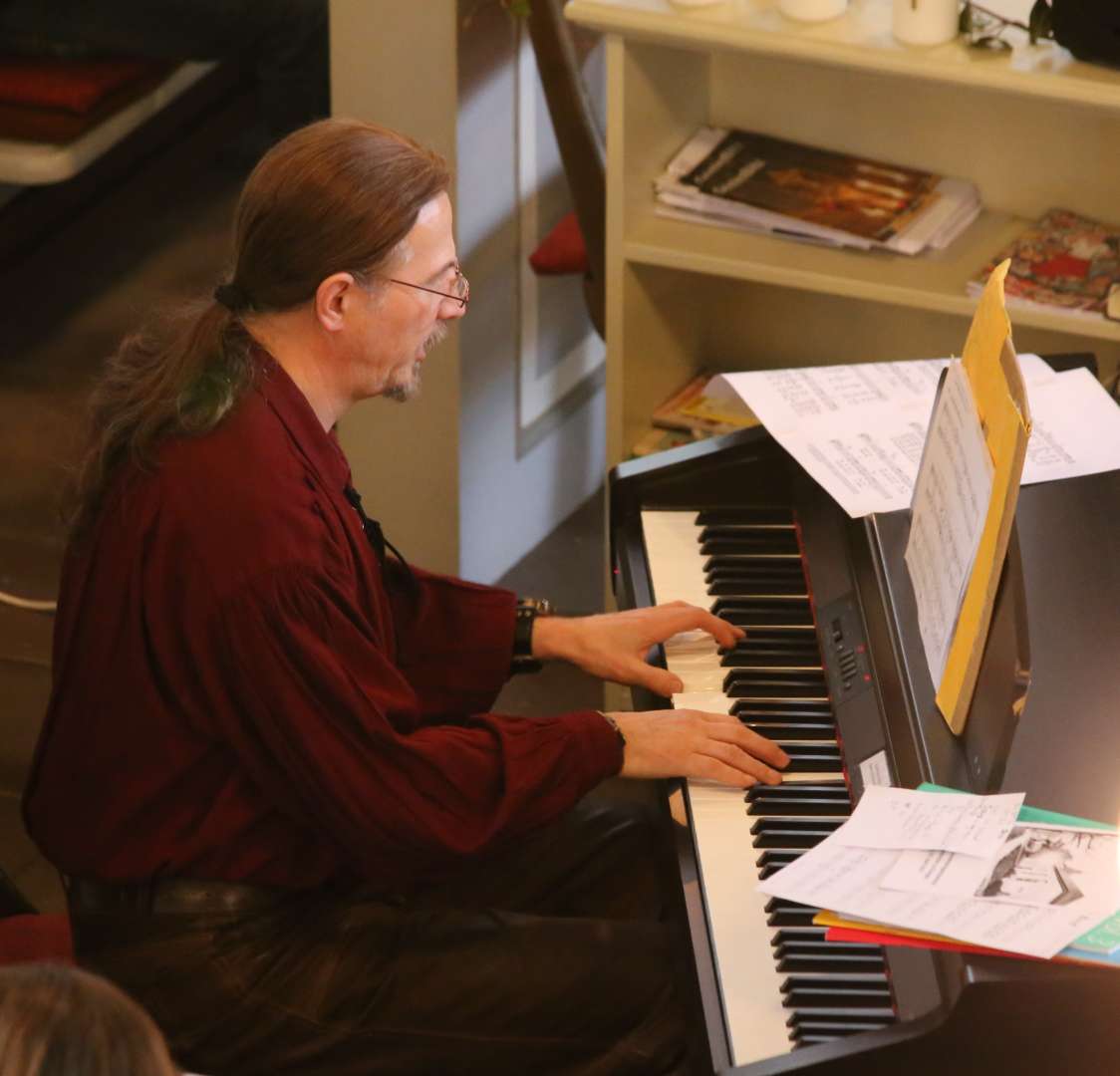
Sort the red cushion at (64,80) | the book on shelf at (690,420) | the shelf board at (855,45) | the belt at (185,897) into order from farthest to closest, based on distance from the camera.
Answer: the red cushion at (64,80), the book on shelf at (690,420), the shelf board at (855,45), the belt at (185,897)

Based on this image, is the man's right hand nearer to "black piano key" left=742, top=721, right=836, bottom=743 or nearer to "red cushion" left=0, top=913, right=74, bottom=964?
"black piano key" left=742, top=721, right=836, bottom=743

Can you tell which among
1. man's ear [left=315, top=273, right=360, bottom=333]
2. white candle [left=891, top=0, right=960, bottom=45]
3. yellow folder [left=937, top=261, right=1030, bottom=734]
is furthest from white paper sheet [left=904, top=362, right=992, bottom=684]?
white candle [left=891, top=0, right=960, bottom=45]

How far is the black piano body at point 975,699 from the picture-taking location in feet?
5.05

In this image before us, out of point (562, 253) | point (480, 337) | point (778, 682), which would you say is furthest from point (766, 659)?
point (480, 337)

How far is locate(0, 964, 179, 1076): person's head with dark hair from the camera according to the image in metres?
1.16

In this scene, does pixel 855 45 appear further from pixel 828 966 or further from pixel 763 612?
pixel 828 966

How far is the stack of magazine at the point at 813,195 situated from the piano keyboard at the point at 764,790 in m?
0.70

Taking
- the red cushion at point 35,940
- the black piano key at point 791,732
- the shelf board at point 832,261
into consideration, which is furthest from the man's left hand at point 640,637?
the shelf board at point 832,261

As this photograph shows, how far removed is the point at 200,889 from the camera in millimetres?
1933

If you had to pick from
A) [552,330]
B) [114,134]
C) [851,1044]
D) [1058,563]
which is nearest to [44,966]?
[851,1044]

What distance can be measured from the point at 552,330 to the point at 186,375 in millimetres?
1859

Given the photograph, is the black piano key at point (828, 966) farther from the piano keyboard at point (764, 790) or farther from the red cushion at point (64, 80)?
the red cushion at point (64, 80)

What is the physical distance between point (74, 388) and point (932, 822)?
3.02m

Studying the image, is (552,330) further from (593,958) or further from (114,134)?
(593,958)
